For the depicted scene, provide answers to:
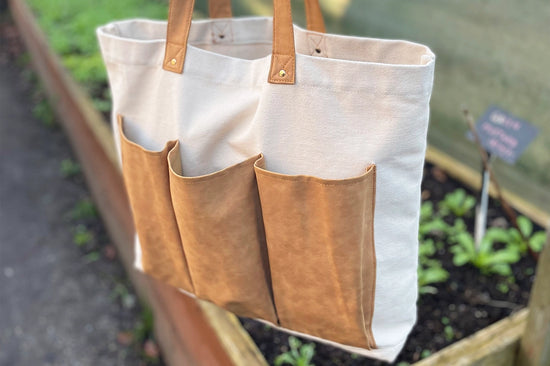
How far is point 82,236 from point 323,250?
2625mm

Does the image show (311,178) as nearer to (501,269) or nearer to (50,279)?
(501,269)

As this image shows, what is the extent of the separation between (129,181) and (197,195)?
287mm

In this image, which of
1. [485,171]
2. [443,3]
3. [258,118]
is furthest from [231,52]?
[443,3]

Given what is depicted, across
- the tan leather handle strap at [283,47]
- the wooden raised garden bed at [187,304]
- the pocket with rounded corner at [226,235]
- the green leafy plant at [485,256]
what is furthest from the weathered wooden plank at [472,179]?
the tan leather handle strap at [283,47]

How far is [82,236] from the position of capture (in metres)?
3.25

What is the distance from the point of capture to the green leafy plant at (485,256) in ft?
6.22

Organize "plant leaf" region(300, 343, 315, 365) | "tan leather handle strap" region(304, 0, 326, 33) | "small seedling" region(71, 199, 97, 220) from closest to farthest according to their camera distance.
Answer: "tan leather handle strap" region(304, 0, 326, 33)
"plant leaf" region(300, 343, 315, 365)
"small seedling" region(71, 199, 97, 220)

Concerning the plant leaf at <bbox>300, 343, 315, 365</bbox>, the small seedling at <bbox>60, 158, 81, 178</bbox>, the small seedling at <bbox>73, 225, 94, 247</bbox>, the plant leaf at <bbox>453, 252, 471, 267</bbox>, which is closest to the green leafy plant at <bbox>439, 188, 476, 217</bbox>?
the plant leaf at <bbox>453, 252, 471, 267</bbox>

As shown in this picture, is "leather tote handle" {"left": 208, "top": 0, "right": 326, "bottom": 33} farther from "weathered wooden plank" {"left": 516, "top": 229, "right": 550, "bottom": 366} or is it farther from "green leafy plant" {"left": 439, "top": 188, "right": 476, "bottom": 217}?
"green leafy plant" {"left": 439, "top": 188, "right": 476, "bottom": 217}

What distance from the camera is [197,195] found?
40.6 inches

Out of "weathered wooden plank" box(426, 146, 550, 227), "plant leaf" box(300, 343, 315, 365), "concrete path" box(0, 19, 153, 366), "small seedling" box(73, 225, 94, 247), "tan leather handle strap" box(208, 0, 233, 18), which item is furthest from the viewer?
"small seedling" box(73, 225, 94, 247)

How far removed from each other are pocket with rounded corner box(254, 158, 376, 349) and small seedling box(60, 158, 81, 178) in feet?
10.5

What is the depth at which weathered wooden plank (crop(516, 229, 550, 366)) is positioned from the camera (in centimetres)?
132

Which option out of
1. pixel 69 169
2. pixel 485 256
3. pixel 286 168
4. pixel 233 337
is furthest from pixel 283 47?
pixel 69 169
